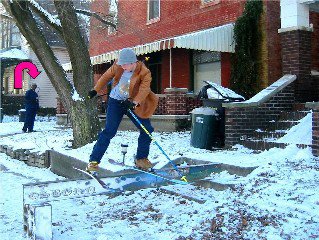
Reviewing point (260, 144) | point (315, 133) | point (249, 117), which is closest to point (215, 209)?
point (315, 133)

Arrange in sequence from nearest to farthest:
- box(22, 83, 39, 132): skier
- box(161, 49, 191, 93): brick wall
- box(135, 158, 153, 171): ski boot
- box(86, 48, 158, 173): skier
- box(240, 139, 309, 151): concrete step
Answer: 1. box(86, 48, 158, 173): skier
2. box(135, 158, 153, 171): ski boot
3. box(240, 139, 309, 151): concrete step
4. box(22, 83, 39, 132): skier
5. box(161, 49, 191, 93): brick wall

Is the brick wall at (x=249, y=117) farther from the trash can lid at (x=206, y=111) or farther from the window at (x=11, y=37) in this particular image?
the window at (x=11, y=37)

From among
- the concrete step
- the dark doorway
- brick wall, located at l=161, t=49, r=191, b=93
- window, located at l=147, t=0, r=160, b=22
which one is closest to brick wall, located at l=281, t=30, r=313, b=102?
the concrete step

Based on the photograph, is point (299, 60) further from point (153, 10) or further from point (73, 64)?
point (153, 10)

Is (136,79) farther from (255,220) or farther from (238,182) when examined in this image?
(255,220)

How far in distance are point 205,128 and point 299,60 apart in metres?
3.43

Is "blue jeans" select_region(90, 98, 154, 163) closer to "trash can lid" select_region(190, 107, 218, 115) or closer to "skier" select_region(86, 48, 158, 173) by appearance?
"skier" select_region(86, 48, 158, 173)

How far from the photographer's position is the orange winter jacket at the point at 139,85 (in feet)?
18.4

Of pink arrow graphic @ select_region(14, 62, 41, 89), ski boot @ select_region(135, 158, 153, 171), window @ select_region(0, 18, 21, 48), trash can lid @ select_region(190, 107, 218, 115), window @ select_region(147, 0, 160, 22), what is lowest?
ski boot @ select_region(135, 158, 153, 171)

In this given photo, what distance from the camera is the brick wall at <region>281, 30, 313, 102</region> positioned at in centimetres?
1055

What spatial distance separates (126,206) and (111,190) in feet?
2.40

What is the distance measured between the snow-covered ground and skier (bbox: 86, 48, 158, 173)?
0.67 metres

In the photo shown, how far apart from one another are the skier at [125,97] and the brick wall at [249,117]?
131 inches

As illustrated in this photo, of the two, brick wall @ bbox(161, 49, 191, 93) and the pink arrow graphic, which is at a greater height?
the pink arrow graphic
